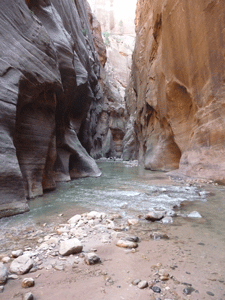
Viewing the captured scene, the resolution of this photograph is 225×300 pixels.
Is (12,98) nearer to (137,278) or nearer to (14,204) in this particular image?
(14,204)

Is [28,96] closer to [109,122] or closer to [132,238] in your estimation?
[132,238]

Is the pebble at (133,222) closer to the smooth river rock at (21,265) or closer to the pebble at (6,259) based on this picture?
the smooth river rock at (21,265)

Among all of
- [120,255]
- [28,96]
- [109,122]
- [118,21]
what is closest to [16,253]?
[120,255]

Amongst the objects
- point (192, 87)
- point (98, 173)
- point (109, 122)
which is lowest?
point (98, 173)

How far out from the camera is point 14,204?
4.16m

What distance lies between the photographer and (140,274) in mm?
1845

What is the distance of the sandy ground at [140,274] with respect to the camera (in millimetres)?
1582

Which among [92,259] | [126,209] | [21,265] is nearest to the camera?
[21,265]

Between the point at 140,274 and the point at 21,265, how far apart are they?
117 centimetres

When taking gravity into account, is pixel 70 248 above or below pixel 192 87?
below

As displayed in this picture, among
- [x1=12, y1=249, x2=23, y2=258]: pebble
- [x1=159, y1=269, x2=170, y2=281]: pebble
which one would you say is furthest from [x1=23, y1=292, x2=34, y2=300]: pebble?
[x1=159, y1=269, x2=170, y2=281]: pebble

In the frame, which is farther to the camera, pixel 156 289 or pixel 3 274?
pixel 3 274

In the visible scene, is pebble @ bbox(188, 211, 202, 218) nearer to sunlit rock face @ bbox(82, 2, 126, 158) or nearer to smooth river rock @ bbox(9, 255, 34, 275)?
smooth river rock @ bbox(9, 255, 34, 275)

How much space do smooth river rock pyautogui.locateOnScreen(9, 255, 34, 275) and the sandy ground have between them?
0.06 m
